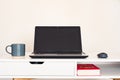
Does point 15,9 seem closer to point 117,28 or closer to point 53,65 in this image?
point 53,65

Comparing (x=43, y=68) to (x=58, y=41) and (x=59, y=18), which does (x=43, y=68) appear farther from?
(x=59, y=18)

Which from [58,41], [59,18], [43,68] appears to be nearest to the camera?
[43,68]

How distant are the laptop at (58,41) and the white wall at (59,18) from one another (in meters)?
0.26

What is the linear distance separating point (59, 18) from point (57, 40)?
326 mm

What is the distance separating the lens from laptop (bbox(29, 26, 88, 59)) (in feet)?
4.46

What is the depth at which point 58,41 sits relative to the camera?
4.58 ft

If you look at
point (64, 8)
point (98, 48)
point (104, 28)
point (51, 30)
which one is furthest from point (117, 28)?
point (51, 30)

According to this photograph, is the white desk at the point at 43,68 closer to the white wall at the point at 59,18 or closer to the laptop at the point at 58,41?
the laptop at the point at 58,41

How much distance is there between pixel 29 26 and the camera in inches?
65.7

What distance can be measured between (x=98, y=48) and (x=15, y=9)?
0.76 m

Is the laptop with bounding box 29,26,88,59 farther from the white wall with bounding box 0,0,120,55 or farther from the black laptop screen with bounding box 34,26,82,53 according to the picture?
the white wall with bounding box 0,0,120,55

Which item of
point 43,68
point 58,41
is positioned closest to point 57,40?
point 58,41

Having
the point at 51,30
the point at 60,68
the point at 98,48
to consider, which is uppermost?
the point at 51,30

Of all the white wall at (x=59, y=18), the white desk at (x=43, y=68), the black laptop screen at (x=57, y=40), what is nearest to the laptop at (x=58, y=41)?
the black laptop screen at (x=57, y=40)
